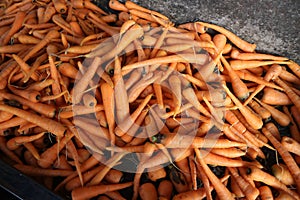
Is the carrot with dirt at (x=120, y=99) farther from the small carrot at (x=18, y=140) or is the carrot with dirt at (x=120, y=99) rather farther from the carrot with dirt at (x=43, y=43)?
the carrot with dirt at (x=43, y=43)

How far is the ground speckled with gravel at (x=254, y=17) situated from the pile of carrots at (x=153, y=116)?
62mm

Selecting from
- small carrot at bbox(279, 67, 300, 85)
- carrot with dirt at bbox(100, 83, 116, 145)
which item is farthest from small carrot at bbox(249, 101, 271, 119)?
carrot with dirt at bbox(100, 83, 116, 145)

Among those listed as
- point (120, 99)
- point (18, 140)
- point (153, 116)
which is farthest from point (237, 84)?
point (18, 140)

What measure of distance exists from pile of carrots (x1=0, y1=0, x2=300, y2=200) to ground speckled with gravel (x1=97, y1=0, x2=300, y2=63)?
62 millimetres

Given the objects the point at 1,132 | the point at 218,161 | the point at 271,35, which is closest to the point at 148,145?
the point at 218,161

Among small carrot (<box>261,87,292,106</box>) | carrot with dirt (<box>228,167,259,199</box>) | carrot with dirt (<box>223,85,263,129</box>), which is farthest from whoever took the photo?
small carrot (<box>261,87,292,106</box>)

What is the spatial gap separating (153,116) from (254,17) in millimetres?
851

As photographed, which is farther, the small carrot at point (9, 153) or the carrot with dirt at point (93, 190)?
the small carrot at point (9, 153)

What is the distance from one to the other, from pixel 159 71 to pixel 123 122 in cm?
35

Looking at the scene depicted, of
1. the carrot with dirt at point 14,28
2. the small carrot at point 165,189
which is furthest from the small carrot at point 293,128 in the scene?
the carrot with dirt at point 14,28

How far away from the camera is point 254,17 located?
74.3 inches

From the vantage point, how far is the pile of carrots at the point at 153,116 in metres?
1.65

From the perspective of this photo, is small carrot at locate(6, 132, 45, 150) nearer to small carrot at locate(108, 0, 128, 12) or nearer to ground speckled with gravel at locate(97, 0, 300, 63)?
small carrot at locate(108, 0, 128, 12)

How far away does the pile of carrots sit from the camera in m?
1.65
